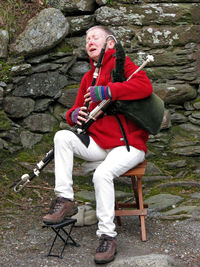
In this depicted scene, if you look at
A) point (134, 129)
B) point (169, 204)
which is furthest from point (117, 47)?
point (169, 204)

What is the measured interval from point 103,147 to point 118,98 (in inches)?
19.2

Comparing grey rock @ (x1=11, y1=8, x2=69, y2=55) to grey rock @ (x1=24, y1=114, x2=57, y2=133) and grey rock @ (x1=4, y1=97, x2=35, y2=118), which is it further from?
grey rock @ (x1=24, y1=114, x2=57, y2=133)

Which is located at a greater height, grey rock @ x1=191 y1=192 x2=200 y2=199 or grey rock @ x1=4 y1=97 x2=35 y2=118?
grey rock @ x1=4 y1=97 x2=35 y2=118

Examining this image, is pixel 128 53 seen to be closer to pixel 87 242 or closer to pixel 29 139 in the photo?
pixel 29 139

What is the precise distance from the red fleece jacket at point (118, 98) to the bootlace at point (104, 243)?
84 cm

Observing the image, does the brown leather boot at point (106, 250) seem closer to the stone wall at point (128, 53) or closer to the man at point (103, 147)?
the man at point (103, 147)

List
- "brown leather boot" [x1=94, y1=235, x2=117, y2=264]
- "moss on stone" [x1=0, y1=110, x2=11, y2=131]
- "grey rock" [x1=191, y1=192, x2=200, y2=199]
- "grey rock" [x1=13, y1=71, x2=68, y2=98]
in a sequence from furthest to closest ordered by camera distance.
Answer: "grey rock" [x1=13, y1=71, x2=68, y2=98]
"moss on stone" [x1=0, y1=110, x2=11, y2=131]
"grey rock" [x1=191, y1=192, x2=200, y2=199]
"brown leather boot" [x1=94, y1=235, x2=117, y2=264]

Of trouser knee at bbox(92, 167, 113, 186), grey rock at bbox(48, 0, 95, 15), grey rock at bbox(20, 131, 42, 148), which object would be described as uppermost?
grey rock at bbox(48, 0, 95, 15)

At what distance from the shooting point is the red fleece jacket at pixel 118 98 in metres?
3.72

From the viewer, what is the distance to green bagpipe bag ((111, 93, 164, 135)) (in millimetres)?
3771

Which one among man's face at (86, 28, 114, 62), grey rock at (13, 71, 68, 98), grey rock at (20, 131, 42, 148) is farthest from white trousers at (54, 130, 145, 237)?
grey rock at (13, 71, 68, 98)

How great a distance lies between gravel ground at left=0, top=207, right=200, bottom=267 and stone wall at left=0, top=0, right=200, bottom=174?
1728 mm

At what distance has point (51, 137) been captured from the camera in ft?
20.1

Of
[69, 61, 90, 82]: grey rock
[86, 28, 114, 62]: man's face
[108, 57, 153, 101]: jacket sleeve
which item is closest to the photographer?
[108, 57, 153, 101]: jacket sleeve
